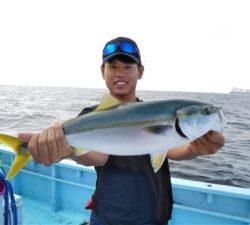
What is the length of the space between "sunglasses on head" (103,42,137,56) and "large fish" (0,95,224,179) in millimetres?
939

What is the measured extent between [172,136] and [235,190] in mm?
2909

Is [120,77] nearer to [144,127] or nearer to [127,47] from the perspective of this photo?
[127,47]

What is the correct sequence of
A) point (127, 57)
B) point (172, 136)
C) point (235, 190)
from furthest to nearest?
point (235, 190) < point (127, 57) < point (172, 136)

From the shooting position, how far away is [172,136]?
2.38 metres

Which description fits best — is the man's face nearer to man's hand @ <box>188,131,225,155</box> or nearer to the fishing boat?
man's hand @ <box>188,131,225,155</box>

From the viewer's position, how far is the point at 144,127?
2.45m

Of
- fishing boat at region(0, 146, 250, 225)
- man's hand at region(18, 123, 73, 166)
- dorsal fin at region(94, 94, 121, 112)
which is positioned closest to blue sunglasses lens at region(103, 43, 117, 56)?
dorsal fin at region(94, 94, 121, 112)

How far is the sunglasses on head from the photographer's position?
3348 mm

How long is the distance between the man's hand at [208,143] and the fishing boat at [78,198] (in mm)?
2181

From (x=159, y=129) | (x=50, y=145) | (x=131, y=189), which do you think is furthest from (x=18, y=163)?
(x=159, y=129)

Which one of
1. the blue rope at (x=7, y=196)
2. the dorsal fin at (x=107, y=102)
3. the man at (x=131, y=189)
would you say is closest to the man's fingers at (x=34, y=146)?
the man at (x=131, y=189)

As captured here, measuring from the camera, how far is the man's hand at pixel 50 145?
256 centimetres

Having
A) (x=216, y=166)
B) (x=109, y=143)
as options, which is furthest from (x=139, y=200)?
(x=216, y=166)

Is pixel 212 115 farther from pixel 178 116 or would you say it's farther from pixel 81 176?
pixel 81 176
